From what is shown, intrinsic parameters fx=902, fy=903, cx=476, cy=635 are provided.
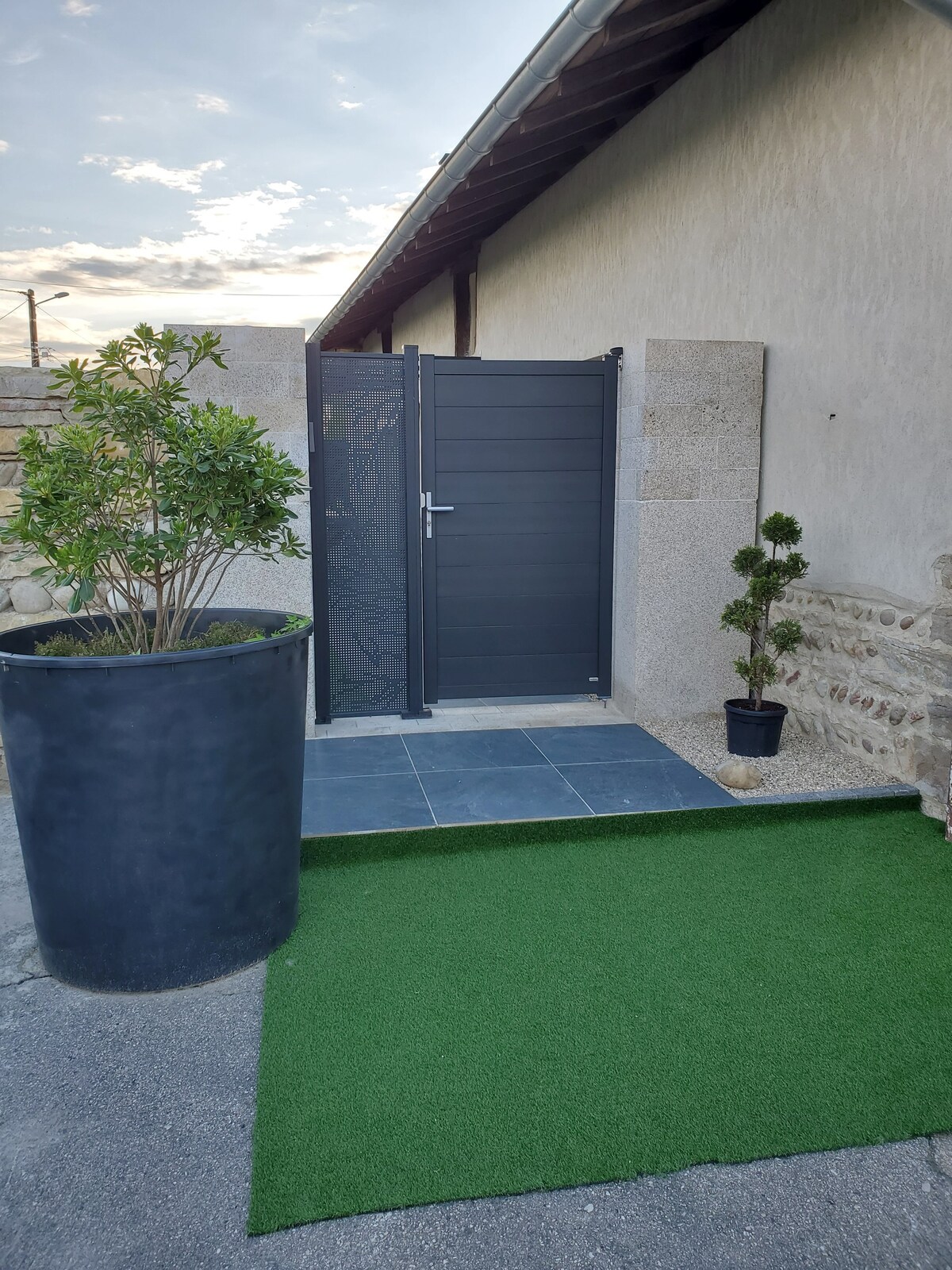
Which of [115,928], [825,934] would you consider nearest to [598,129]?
[825,934]

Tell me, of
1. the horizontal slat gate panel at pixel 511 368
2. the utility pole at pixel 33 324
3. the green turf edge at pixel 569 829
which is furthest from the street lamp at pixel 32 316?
the green turf edge at pixel 569 829

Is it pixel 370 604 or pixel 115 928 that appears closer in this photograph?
pixel 115 928

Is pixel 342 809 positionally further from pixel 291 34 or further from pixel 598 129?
pixel 291 34

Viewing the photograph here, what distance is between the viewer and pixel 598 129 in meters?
6.91

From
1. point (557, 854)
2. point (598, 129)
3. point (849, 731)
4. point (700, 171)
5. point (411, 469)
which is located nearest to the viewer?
point (557, 854)

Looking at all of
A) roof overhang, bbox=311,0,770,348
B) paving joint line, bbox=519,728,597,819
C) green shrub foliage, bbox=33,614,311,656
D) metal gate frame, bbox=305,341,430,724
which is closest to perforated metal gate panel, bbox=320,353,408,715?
metal gate frame, bbox=305,341,430,724

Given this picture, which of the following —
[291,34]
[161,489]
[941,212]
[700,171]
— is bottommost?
[161,489]

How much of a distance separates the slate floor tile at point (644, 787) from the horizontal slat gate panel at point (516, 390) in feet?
7.03

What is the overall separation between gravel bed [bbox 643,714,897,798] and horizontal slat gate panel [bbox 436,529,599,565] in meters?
1.09

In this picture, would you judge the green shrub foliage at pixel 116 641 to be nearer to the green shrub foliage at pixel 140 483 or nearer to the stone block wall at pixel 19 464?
the green shrub foliage at pixel 140 483

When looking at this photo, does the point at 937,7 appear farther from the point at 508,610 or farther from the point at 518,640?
the point at 518,640

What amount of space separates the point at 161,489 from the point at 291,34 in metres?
6.54

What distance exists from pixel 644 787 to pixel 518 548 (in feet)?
5.87

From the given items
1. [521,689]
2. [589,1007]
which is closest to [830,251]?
[521,689]
